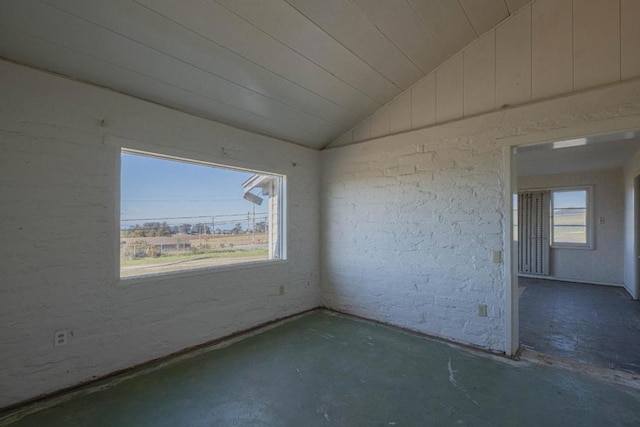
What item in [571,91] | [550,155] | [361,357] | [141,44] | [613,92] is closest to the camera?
[141,44]

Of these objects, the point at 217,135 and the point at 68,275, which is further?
the point at 217,135

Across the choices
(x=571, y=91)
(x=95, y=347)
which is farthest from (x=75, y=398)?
(x=571, y=91)

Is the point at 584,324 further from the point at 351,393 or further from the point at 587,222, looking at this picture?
the point at 587,222

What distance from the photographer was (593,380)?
2.44m

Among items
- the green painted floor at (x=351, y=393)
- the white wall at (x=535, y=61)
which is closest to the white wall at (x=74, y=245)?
the green painted floor at (x=351, y=393)

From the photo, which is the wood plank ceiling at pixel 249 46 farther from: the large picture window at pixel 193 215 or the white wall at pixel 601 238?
the white wall at pixel 601 238

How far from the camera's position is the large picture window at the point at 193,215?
110 inches

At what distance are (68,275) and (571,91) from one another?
4319 mm

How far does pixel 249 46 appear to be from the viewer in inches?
96.3

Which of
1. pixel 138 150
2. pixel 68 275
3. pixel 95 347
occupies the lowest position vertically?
pixel 95 347

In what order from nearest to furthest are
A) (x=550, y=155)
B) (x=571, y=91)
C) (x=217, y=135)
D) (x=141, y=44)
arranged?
(x=141, y=44) → (x=571, y=91) → (x=217, y=135) → (x=550, y=155)

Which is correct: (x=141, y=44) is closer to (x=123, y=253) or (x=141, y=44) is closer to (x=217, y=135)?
(x=217, y=135)

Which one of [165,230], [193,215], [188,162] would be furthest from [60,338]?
[188,162]

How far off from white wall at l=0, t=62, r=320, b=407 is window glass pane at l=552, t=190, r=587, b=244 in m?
7.39
